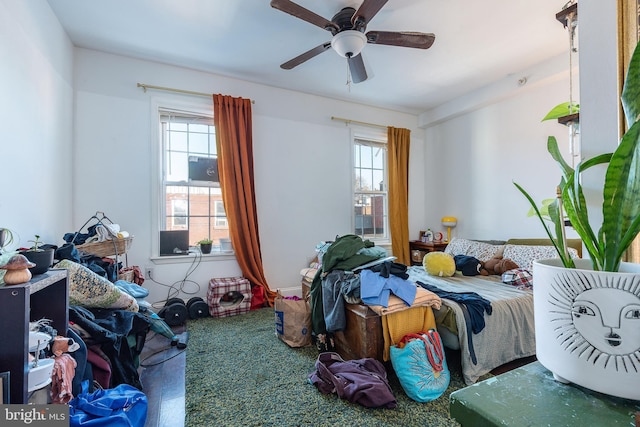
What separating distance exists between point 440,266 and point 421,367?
134 centimetres

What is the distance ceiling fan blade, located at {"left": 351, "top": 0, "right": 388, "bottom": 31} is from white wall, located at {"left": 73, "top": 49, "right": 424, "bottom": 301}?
1894 millimetres

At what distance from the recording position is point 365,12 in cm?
191

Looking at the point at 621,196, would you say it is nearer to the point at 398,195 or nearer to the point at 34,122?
the point at 34,122

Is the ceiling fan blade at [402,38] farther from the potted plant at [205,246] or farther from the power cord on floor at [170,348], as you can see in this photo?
the power cord on floor at [170,348]

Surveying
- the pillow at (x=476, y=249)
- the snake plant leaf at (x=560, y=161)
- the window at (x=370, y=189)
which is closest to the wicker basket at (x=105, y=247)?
the snake plant leaf at (x=560, y=161)

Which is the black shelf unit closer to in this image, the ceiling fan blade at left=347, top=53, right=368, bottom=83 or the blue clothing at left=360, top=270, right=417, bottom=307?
the blue clothing at left=360, top=270, right=417, bottom=307

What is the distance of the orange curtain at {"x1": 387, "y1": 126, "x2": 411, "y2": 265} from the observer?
444 cm

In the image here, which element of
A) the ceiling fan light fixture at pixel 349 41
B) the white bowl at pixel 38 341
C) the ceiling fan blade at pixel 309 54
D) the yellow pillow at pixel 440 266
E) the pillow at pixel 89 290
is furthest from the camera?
the yellow pillow at pixel 440 266

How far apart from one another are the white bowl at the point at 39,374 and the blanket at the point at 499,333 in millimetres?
2116

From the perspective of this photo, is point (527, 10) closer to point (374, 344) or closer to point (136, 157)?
point (374, 344)

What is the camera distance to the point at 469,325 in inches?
74.1

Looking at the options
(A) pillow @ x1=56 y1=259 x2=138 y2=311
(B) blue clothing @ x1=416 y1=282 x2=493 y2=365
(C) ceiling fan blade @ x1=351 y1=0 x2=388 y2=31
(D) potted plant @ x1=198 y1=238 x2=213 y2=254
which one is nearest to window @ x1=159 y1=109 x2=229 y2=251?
(D) potted plant @ x1=198 y1=238 x2=213 y2=254

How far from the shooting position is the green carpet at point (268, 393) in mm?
1512

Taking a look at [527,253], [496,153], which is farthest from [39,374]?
[496,153]
